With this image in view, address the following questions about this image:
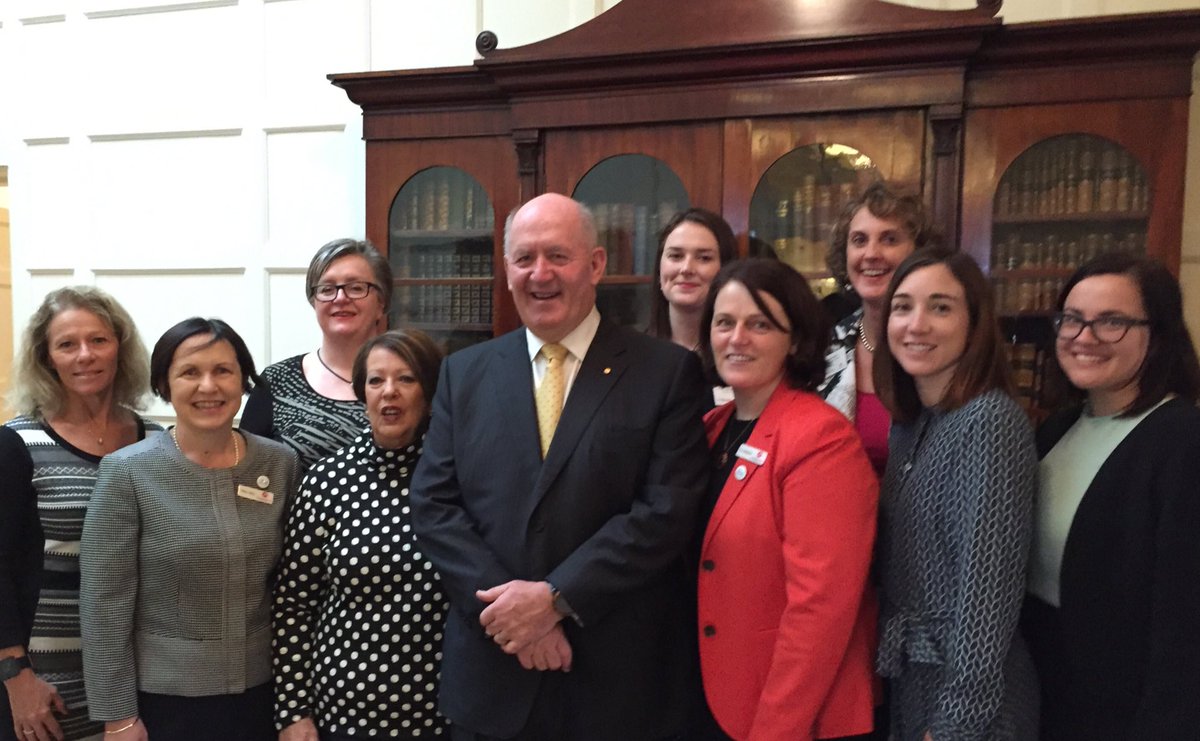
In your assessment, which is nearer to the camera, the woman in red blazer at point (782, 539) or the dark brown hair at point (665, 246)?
the woman in red blazer at point (782, 539)

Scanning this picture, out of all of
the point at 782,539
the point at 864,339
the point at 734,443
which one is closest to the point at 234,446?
the point at 734,443

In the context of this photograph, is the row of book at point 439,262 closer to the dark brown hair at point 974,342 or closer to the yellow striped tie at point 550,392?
the yellow striped tie at point 550,392

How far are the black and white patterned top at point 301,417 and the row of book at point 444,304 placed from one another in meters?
0.97

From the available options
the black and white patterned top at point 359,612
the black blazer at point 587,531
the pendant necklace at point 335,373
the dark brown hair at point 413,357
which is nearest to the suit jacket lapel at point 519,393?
the black blazer at point 587,531

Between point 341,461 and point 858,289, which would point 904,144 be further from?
point 341,461

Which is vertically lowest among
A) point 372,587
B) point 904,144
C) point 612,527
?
point 372,587

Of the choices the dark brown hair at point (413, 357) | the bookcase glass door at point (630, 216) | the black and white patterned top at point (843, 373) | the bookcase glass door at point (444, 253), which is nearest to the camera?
the dark brown hair at point (413, 357)

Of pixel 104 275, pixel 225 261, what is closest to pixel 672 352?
pixel 225 261

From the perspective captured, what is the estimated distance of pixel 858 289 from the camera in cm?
216

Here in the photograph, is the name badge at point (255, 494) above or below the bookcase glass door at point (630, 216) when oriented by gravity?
below

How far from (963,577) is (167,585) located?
1.63m

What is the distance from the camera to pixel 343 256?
243 cm

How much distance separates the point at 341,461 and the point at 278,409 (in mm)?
558

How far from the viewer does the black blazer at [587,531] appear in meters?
1.51
